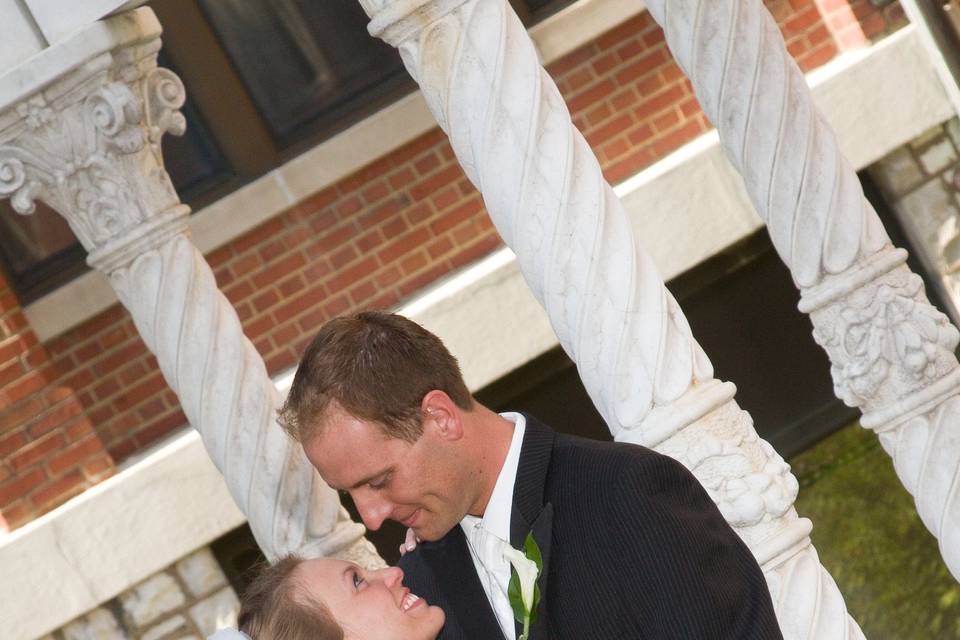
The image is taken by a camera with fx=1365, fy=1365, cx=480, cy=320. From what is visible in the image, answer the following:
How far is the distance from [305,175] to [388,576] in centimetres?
406

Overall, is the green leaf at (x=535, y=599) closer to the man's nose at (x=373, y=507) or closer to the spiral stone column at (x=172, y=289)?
the man's nose at (x=373, y=507)

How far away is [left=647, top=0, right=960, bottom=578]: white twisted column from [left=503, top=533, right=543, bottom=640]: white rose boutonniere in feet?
7.59

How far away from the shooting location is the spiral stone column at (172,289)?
4.71 m

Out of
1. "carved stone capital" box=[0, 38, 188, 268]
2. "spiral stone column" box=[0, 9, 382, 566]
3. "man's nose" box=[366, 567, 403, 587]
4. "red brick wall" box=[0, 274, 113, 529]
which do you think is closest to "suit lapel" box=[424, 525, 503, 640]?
"man's nose" box=[366, 567, 403, 587]

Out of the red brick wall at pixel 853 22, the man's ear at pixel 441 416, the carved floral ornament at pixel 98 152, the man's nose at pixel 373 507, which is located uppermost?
the carved floral ornament at pixel 98 152

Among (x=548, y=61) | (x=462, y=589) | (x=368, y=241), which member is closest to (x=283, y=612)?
(x=462, y=589)

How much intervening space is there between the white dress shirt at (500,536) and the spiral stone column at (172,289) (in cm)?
218

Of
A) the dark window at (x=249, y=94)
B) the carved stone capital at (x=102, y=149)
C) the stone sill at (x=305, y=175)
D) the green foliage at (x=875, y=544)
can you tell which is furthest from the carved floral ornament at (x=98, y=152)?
the green foliage at (x=875, y=544)

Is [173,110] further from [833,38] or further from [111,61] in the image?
[833,38]

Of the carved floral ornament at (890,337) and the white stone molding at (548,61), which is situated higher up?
the white stone molding at (548,61)

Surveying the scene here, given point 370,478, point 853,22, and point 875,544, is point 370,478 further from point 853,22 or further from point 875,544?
point 875,544

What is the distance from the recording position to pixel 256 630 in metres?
2.70

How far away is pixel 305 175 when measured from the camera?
6.60m

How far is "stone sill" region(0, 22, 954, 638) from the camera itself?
632 cm
